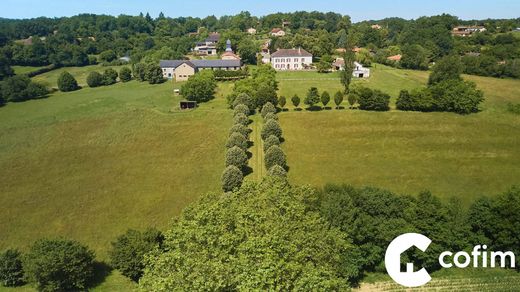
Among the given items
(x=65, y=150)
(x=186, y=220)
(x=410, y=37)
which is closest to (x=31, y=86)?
(x=65, y=150)

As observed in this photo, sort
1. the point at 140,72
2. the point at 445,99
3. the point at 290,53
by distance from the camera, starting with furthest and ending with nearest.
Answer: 1. the point at 290,53
2. the point at 140,72
3. the point at 445,99

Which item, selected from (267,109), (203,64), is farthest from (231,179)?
(203,64)

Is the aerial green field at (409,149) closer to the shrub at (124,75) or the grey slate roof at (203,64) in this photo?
the grey slate roof at (203,64)

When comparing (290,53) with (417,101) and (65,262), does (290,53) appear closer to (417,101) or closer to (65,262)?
(417,101)

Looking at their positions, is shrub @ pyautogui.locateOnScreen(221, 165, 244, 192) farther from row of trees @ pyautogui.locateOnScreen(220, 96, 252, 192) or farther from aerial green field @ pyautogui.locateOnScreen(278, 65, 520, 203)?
aerial green field @ pyautogui.locateOnScreen(278, 65, 520, 203)

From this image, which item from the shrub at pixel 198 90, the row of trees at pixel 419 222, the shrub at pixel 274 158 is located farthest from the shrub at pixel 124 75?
the row of trees at pixel 419 222

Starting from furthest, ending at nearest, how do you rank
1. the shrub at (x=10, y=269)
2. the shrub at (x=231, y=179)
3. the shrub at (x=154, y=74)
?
the shrub at (x=154, y=74) < the shrub at (x=231, y=179) < the shrub at (x=10, y=269)
